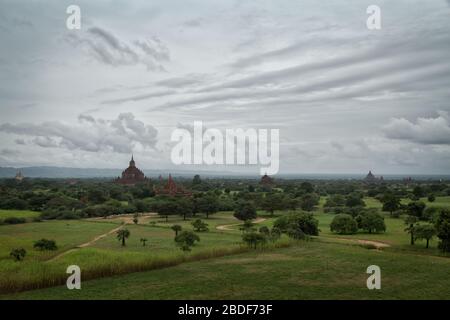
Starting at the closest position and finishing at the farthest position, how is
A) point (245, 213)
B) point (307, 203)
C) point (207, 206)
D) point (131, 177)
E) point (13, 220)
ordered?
point (13, 220) → point (245, 213) → point (207, 206) → point (307, 203) → point (131, 177)

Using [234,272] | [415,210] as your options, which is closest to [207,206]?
[415,210]

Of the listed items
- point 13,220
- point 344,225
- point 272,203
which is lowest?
point 13,220

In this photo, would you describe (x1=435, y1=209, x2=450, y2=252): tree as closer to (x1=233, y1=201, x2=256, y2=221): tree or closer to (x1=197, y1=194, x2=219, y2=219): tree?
(x1=233, y1=201, x2=256, y2=221): tree

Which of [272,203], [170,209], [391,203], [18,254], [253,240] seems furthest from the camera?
[272,203]

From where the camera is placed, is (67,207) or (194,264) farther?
(67,207)

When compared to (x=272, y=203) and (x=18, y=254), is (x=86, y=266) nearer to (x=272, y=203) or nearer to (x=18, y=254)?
(x=18, y=254)
